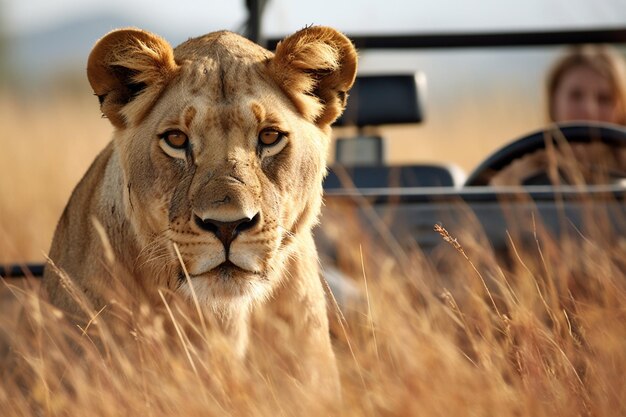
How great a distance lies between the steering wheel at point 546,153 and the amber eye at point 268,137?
4.71 ft

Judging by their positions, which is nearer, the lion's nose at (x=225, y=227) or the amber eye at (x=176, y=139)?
the lion's nose at (x=225, y=227)

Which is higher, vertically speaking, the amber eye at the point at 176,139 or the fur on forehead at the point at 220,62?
the fur on forehead at the point at 220,62

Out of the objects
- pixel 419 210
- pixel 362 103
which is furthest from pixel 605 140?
pixel 362 103

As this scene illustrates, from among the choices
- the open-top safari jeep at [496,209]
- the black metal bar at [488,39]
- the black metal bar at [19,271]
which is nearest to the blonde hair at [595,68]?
the black metal bar at [488,39]

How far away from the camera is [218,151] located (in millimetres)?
2771

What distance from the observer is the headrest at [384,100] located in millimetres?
5109

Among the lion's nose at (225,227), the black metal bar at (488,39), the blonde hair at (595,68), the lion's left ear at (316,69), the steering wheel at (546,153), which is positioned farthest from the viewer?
the blonde hair at (595,68)

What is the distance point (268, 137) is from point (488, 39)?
2.42 meters

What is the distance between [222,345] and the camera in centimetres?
257

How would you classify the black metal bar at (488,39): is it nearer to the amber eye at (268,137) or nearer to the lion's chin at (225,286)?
the amber eye at (268,137)

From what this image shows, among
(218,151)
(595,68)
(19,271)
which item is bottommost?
(19,271)

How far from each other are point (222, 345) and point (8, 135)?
11.8 meters

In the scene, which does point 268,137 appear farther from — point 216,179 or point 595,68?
point 595,68

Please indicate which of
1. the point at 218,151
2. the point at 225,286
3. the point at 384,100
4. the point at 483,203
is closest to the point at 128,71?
the point at 218,151
